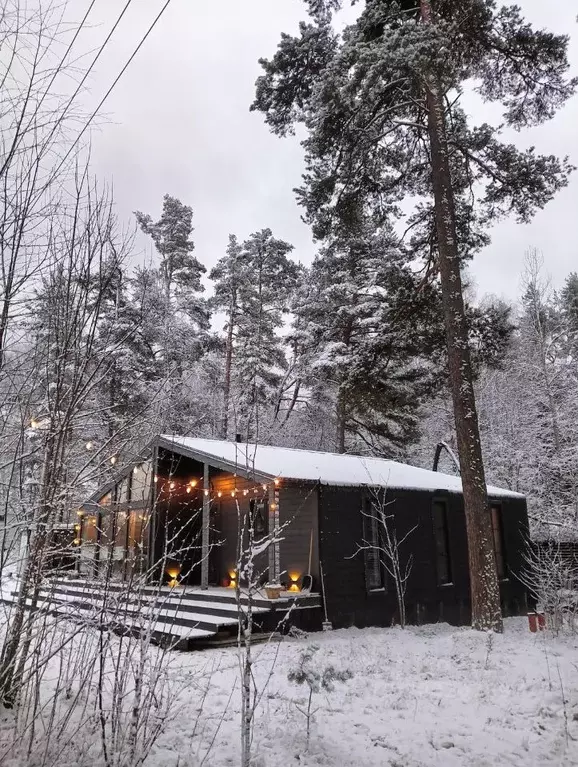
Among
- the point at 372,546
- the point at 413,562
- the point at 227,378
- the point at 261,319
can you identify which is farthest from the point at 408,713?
the point at 261,319

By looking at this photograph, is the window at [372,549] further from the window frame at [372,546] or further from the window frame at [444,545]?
the window frame at [444,545]

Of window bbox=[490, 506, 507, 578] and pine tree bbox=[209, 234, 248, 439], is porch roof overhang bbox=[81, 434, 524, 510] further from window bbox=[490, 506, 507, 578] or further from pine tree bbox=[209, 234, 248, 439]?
pine tree bbox=[209, 234, 248, 439]

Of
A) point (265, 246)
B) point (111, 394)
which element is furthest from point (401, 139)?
point (265, 246)

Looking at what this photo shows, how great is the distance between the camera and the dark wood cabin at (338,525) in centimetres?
979

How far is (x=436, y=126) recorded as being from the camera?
9.48 meters

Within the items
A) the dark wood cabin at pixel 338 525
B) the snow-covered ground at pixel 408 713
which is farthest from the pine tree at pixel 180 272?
the snow-covered ground at pixel 408 713

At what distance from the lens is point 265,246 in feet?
82.7

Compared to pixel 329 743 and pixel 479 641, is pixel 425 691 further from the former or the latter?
pixel 479 641

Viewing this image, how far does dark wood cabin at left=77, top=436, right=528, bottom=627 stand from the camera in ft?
32.1

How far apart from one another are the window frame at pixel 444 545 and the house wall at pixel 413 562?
0.23 feet

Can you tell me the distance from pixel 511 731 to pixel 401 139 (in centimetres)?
1057

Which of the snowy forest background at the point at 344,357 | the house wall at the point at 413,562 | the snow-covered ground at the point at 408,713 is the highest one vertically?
the snowy forest background at the point at 344,357

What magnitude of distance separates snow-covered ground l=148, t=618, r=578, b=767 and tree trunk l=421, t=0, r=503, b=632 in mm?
961

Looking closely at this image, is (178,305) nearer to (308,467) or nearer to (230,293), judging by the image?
(230,293)
